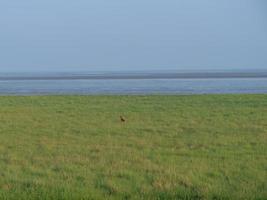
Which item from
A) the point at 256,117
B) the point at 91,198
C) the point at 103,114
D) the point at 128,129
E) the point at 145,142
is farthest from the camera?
the point at 103,114

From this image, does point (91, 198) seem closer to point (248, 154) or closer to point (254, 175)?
point (254, 175)

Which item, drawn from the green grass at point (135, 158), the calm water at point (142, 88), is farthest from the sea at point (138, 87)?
the green grass at point (135, 158)

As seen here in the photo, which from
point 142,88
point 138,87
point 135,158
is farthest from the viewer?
point 138,87

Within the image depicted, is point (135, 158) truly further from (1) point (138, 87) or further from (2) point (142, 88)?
(1) point (138, 87)

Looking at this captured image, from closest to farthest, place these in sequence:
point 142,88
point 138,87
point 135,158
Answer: point 135,158
point 142,88
point 138,87

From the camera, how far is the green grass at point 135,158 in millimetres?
8281

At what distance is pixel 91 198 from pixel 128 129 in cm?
877

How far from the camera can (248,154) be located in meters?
11.5

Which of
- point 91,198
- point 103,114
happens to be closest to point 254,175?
point 91,198

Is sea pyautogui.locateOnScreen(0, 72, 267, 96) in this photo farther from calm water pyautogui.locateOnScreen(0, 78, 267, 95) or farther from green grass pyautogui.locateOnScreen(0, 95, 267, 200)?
green grass pyautogui.locateOnScreen(0, 95, 267, 200)

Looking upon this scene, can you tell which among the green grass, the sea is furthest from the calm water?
the green grass

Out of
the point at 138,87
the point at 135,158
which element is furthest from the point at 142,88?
the point at 135,158

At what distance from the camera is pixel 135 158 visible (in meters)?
11.1

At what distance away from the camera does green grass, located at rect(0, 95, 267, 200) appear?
8.28m
